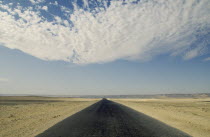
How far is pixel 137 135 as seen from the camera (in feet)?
27.8

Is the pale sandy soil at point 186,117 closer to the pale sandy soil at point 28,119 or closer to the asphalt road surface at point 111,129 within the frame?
the asphalt road surface at point 111,129

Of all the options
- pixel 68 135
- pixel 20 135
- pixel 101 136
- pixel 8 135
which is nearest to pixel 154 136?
pixel 101 136

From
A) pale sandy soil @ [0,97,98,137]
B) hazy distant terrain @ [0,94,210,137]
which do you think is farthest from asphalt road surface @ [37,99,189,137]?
pale sandy soil @ [0,97,98,137]

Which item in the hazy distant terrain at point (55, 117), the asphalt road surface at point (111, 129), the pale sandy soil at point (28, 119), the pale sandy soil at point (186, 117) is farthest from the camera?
the pale sandy soil at point (186, 117)

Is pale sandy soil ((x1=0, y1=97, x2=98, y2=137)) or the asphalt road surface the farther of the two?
pale sandy soil ((x1=0, y1=97, x2=98, y2=137))

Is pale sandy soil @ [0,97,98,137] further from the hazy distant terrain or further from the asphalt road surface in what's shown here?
the asphalt road surface

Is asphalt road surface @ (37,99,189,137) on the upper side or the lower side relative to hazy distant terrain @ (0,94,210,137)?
upper

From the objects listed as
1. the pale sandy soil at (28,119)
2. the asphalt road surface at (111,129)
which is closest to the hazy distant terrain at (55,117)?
the pale sandy soil at (28,119)

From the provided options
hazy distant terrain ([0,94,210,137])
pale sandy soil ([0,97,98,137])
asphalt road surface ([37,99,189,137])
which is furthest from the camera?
hazy distant terrain ([0,94,210,137])

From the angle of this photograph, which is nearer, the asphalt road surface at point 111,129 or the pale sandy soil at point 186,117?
the asphalt road surface at point 111,129

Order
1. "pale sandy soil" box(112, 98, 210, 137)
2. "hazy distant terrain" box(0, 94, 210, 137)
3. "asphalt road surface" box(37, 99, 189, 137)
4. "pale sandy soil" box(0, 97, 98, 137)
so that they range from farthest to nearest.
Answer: "pale sandy soil" box(112, 98, 210, 137)
"hazy distant terrain" box(0, 94, 210, 137)
"pale sandy soil" box(0, 97, 98, 137)
"asphalt road surface" box(37, 99, 189, 137)

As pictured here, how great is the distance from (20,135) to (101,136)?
15.5ft

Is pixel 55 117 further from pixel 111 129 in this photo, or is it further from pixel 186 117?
pixel 186 117

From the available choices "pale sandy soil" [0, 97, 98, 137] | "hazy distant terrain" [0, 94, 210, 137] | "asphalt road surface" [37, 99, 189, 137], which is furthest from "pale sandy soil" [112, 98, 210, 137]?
"pale sandy soil" [0, 97, 98, 137]
